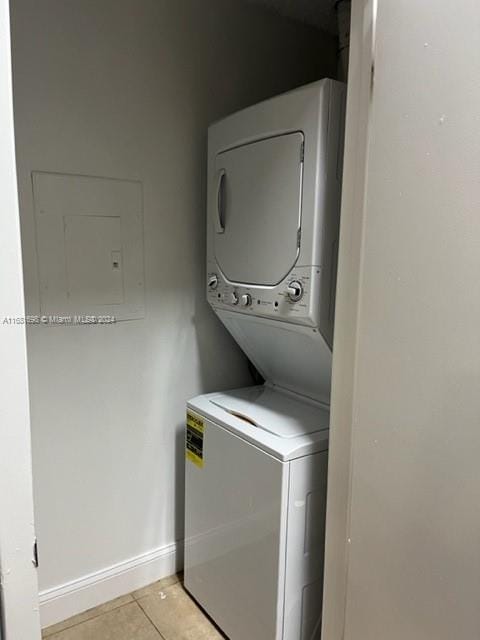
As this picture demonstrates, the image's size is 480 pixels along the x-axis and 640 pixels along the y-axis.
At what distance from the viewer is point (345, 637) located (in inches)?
50.9

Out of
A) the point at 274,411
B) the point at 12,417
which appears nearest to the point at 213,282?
the point at 274,411

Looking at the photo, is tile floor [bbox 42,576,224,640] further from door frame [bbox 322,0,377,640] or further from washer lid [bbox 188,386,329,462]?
washer lid [bbox 188,386,329,462]

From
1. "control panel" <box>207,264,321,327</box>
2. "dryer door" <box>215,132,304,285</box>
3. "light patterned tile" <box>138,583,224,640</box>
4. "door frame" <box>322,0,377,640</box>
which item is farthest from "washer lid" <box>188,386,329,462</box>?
"light patterned tile" <box>138,583,224,640</box>

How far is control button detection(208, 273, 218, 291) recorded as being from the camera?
1859 mm

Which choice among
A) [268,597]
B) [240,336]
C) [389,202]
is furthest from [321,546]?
[389,202]

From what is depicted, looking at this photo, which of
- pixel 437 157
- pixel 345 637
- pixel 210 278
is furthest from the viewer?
pixel 210 278

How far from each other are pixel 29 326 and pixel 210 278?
692 millimetres

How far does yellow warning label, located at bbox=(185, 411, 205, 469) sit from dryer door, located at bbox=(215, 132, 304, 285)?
1.88 ft

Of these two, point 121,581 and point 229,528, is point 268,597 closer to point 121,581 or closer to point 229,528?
point 229,528

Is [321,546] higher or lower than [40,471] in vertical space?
lower

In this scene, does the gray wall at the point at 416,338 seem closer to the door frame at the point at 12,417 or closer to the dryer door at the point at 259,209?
the dryer door at the point at 259,209

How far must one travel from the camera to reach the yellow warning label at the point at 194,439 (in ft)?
6.05

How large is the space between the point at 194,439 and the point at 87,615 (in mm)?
835

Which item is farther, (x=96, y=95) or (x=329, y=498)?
(x=96, y=95)
